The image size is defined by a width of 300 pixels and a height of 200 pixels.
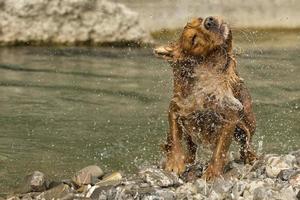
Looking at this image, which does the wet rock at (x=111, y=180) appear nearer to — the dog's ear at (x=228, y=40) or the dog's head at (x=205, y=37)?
the dog's head at (x=205, y=37)

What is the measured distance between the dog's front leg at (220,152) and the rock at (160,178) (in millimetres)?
205

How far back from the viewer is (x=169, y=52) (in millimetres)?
5699

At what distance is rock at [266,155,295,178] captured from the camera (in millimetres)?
5645

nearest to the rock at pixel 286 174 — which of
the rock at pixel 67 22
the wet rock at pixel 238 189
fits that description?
the wet rock at pixel 238 189

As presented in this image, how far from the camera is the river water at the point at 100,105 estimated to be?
7656mm

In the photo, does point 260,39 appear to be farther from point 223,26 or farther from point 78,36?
point 223,26

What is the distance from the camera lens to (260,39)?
16.2 metres

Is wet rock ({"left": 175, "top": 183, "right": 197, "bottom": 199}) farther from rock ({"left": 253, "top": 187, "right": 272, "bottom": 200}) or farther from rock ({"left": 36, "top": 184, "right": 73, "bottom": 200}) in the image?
rock ({"left": 36, "top": 184, "right": 73, "bottom": 200})

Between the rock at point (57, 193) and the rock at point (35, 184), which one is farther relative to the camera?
the rock at point (35, 184)

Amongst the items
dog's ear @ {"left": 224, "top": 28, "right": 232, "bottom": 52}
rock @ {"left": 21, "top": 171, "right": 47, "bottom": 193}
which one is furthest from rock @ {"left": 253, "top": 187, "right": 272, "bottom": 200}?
rock @ {"left": 21, "top": 171, "right": 47, "bottom": 193}

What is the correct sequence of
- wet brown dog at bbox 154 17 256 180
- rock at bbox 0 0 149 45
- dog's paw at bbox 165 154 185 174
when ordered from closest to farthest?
wet brown dog at bbox 154 17 256 180, dog's paw at bbox 165 154 185 174, rock at bbox 0 0 149 45

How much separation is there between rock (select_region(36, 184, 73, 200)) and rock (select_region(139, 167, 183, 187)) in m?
0.59

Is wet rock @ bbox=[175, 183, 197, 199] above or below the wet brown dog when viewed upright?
below

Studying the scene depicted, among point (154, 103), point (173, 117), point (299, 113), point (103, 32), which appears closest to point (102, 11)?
point (103, 32)
